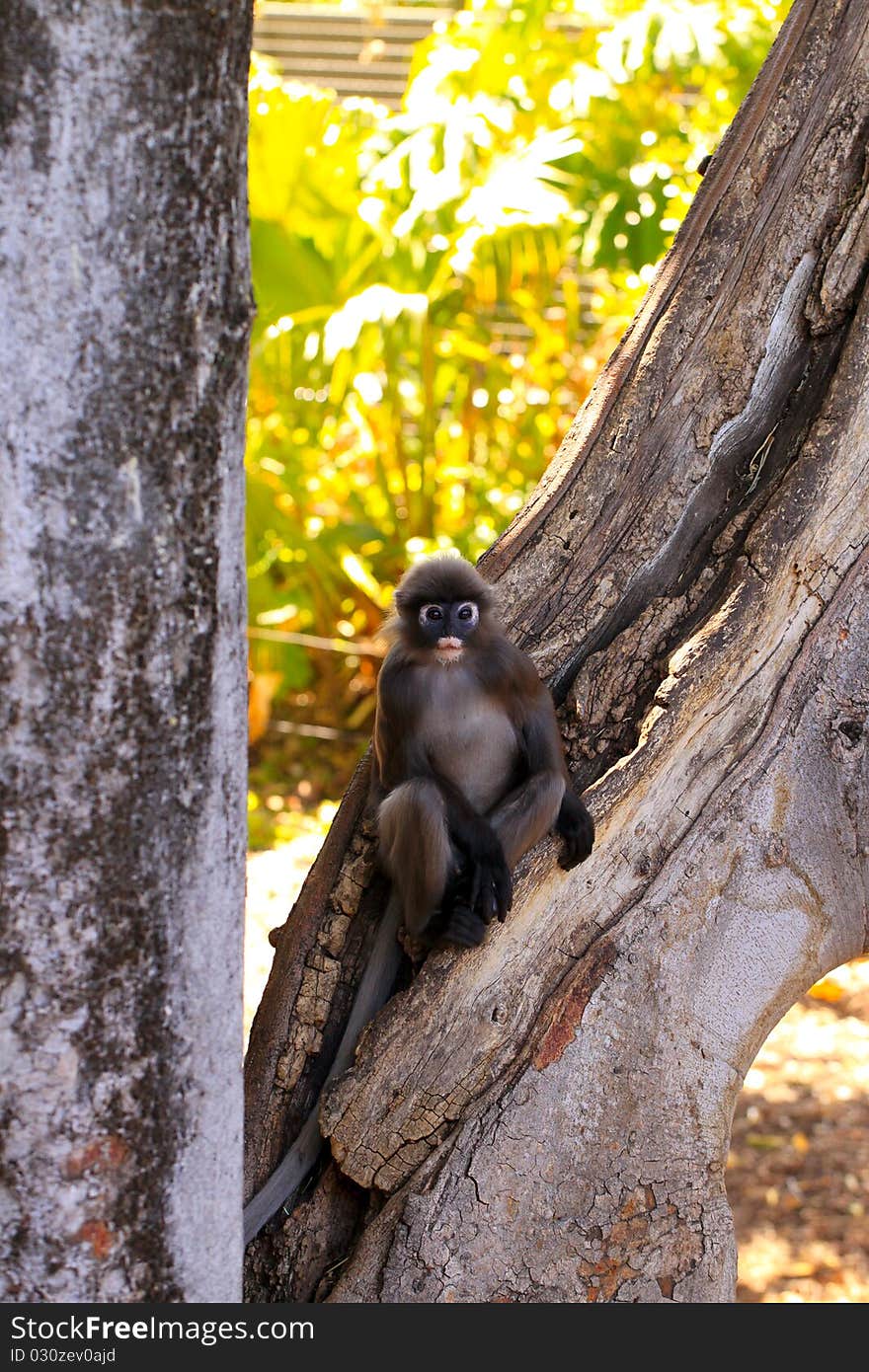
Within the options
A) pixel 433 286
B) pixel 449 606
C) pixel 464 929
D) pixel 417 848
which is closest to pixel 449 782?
pixel 417 848

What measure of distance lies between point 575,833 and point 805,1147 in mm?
2798

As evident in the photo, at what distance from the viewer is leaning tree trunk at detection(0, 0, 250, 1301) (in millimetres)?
1534

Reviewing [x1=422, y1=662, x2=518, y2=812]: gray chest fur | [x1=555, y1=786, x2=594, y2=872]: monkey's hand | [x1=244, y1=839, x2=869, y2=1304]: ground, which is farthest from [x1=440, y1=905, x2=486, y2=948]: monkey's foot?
[x1=244, y1=839, x2=869, y2=1304]: ground

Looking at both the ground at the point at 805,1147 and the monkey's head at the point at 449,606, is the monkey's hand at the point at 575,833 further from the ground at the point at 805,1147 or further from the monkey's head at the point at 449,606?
the ground at the point at 805,1147

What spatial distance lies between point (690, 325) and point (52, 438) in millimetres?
1849

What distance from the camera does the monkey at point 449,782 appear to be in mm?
2760

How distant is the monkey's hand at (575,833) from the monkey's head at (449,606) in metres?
0.52

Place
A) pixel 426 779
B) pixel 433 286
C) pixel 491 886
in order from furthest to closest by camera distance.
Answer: pixel 433 286 → pixel 426 779 → pixel 491 886

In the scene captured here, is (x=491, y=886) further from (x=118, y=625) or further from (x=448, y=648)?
(x=118, y=625)

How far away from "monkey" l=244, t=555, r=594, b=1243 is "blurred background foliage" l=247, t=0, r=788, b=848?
233cm

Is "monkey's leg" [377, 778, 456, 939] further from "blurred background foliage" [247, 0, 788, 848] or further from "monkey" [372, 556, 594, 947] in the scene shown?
"blurred background foliage" [247, 0, 788, 848]

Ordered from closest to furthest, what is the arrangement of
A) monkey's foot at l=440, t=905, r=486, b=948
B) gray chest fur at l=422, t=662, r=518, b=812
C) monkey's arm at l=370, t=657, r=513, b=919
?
monkey's foot at l=440, t=905, r=486, b=948 → monkey's arm at l=370, t=657, r=513, b=919 → gray chest fur at l=422, t=662, r=518, b=812

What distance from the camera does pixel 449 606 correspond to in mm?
3105
